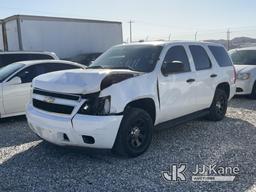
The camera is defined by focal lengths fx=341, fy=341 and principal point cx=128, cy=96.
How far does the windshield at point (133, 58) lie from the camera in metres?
5.59

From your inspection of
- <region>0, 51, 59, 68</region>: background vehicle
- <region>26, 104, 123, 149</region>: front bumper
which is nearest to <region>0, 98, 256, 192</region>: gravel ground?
<region>26, 104, 123, 149</region>: front bumper

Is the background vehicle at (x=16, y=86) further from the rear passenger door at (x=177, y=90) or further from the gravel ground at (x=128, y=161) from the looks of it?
the rear passenger door at (x=177, y=90)

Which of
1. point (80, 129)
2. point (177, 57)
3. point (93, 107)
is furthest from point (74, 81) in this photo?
point (177, 57)

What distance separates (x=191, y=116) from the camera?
643 cm

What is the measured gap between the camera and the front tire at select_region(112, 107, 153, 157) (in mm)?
4902

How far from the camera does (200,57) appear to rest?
6.74 m

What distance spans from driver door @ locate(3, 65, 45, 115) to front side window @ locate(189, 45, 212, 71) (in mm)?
3773

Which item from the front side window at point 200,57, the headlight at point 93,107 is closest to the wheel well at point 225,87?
the front side window at point 200,57

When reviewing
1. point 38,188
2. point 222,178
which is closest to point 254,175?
point 222,178

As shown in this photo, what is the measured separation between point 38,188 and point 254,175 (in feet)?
9.14

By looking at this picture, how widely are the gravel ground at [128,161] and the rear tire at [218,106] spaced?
0.42 metres

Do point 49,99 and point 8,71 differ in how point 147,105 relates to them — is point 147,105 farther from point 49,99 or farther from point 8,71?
point 8,71

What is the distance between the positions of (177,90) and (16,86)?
3.81 meters

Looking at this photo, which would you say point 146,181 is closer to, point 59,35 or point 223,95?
point 223,95
